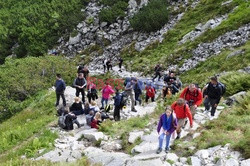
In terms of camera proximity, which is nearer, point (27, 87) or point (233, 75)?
point (233, 75)

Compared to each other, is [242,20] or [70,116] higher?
[242,20]

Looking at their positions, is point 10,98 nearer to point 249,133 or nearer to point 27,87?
point 27,87

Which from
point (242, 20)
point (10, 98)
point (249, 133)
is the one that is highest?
point (242, 20)

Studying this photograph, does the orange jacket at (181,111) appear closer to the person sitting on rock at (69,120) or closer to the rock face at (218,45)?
the person sitting on rock at (69,120)

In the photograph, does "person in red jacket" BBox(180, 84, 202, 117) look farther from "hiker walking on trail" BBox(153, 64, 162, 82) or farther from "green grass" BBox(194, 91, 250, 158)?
"hiker walking on trail" BBox(153, 64, 162, 82)

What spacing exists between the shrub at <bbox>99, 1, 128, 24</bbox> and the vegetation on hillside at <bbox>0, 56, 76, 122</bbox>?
1526 centimetres

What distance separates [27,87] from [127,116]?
12.8 metres

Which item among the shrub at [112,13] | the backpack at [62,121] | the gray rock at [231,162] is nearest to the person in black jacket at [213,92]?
the gray rock at [231,162]

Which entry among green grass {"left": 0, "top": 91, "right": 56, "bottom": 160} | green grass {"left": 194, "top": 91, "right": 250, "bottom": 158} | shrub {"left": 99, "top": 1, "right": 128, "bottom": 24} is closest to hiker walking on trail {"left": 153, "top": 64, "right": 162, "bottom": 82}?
green grass {"left": 0, "top": 91, "right": 56, "bottom": 160}

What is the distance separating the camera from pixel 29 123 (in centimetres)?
1886

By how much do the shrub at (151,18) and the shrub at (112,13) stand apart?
3073 mm

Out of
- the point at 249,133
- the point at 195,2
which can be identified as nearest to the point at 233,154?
the point at 249,133

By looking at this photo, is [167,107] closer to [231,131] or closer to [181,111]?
[181,111]

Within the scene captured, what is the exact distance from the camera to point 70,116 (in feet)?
51.3
